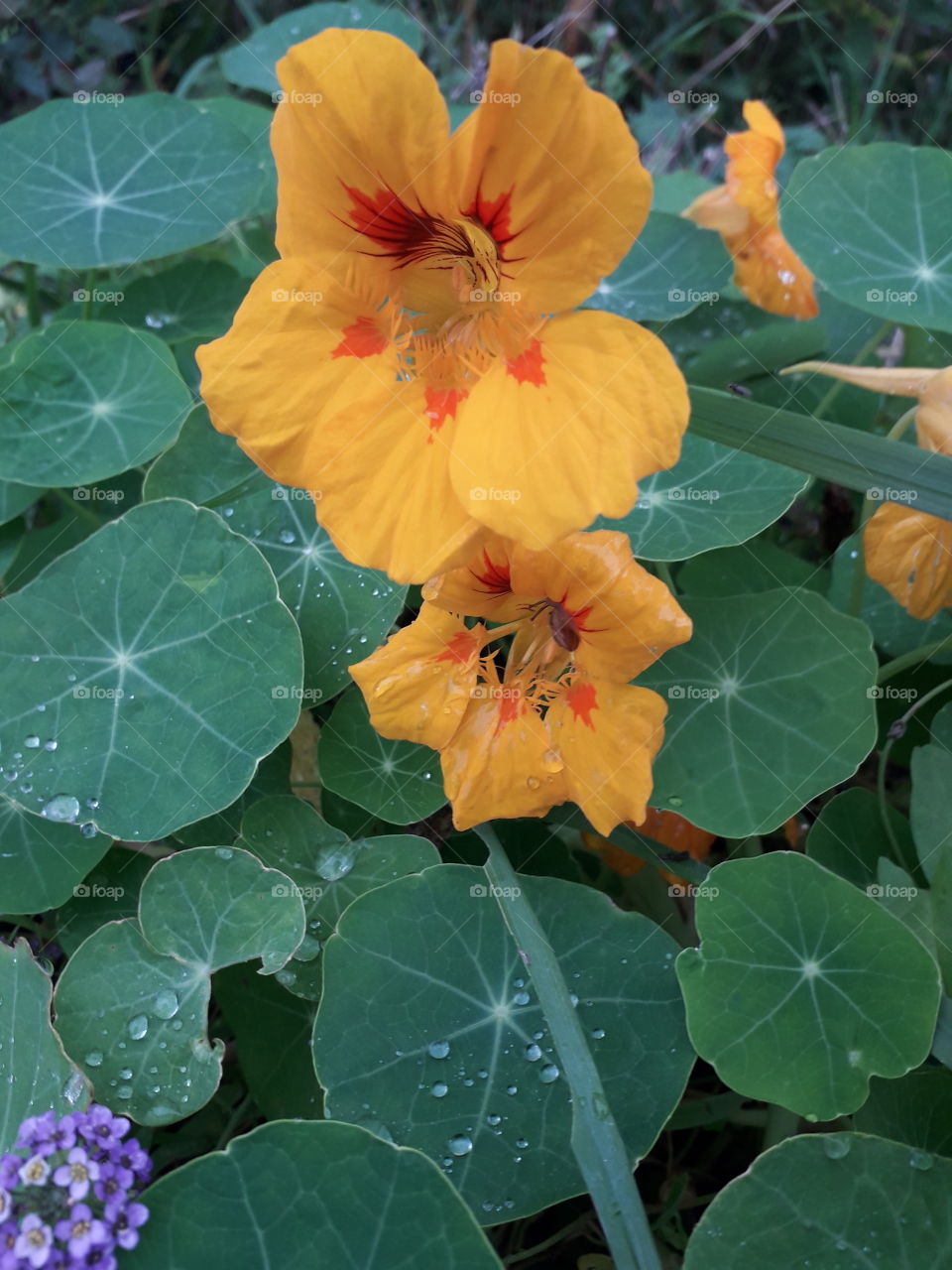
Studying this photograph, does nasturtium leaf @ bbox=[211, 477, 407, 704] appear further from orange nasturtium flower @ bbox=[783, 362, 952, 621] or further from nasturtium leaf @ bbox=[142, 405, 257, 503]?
orange nasturtium flower @ bbox=[783, 362, 952, 621]

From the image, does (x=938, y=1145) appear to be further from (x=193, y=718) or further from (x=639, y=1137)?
(x=193, y=718)

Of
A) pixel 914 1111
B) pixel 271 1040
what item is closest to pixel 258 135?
pixel 271 1040

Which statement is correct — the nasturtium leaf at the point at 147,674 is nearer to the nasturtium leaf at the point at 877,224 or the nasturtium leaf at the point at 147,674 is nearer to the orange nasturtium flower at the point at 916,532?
the orange nasturtium flower at the point at 916,532

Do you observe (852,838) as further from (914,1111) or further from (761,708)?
(914,1111)

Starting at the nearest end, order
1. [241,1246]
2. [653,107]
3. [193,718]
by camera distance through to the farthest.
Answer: [241,1246]
[193,718]
[653,107]

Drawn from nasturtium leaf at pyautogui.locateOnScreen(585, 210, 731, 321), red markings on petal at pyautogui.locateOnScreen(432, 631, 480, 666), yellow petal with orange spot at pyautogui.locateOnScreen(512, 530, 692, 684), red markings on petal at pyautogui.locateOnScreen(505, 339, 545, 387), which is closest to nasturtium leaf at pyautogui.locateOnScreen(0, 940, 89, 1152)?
red markings on petal at pyautogui.locateOnScreen(432, 631, 480, 666)

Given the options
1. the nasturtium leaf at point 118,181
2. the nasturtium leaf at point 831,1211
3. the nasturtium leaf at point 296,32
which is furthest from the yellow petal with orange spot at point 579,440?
the nasturtium leaf at point 296,32

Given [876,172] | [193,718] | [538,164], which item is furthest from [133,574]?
[876,172]
